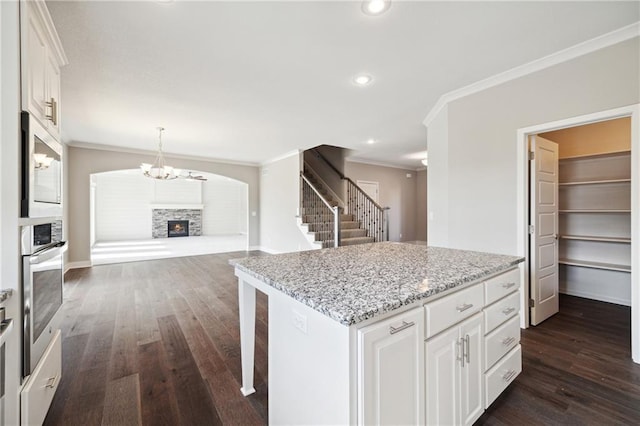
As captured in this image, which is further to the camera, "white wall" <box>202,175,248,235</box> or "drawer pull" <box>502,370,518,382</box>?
"white wall" <box>202,175,248,235</box>

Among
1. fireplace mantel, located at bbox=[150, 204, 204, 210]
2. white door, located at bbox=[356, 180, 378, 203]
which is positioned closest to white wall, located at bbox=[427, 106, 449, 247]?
white door, located at bbox=[356, 180, 378, 203]

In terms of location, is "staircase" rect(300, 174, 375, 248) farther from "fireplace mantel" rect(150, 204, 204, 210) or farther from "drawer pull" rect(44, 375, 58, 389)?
"fireplace mantel" rect(150, 204, 204, 210)

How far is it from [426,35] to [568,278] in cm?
389

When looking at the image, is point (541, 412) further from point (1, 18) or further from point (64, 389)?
point (1, 18)

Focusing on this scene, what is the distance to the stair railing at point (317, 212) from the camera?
21.0ft

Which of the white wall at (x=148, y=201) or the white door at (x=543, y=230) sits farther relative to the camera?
the white wall at (x=148, y=201)

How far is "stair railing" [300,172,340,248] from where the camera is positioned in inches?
252

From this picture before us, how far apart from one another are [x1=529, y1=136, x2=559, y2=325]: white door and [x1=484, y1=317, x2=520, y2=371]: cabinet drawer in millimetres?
1349

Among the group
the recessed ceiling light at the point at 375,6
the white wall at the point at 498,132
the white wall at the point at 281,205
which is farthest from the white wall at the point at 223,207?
the recessed ceiling light at the point at 375,6

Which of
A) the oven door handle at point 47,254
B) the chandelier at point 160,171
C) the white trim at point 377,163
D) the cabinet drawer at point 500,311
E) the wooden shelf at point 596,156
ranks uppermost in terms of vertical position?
the white trim at point 377,163

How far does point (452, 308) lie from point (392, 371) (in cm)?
49

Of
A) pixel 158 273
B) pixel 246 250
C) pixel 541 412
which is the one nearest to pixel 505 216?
pixel 541 412

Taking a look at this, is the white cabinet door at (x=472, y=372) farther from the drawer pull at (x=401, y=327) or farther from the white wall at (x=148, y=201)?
the white wall at (x=148, y=201)

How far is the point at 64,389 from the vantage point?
6.37ft
